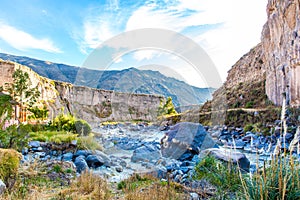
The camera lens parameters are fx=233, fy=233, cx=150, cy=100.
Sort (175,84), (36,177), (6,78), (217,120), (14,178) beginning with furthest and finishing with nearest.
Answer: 1. (6,78)
2. (217,120)
3. (175,84)
4. (36,177)
5. (14,178)

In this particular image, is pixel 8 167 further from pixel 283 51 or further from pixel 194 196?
pixel 283 51

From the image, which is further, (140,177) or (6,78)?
(6,78)

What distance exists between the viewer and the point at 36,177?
4312 millimetres

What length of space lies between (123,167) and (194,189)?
329cm

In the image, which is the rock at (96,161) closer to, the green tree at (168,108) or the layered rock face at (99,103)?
the green tree at (168,108)

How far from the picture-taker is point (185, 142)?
746cm

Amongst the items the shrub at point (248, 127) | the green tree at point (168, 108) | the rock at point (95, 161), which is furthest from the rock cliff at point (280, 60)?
the rock at point (95, 161)

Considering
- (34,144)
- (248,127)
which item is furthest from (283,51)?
(34,144)

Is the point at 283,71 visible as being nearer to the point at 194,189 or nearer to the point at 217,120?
the point at 217,120

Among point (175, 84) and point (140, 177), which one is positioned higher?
point (175, 84)

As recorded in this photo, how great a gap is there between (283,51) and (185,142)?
1078 centimetres

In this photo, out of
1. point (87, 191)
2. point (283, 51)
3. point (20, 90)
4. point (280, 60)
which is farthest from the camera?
point (20, 90)


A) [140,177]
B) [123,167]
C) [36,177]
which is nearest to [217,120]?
Answer: [123,167]

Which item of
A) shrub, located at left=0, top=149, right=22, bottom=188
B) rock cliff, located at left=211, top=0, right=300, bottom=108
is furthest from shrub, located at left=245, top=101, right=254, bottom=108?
shrub, located at left=0, top=149, right=22, bottom=188
